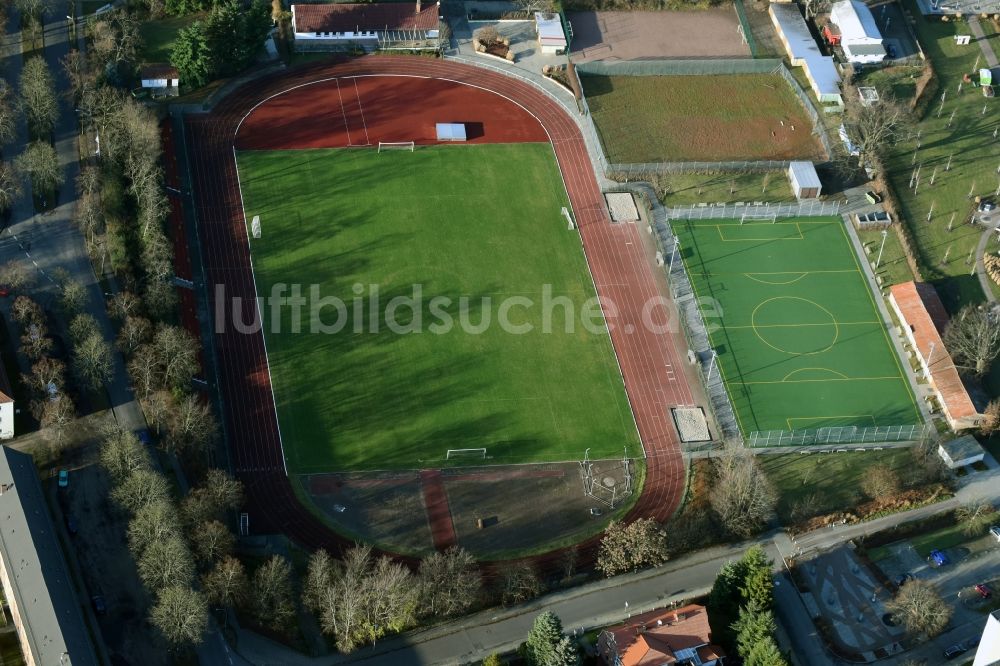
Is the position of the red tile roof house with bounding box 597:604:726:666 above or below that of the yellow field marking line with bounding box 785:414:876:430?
below

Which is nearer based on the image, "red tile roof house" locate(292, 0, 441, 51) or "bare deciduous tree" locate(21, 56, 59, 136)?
"bare deciduous tree" locate(21, 56, 59, 136)

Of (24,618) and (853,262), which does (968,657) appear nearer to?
(853,262)

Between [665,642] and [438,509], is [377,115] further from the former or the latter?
[665,642]

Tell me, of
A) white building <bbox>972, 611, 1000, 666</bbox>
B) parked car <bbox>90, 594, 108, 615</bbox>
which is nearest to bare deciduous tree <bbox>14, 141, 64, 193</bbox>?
parked car <bbox>90, 594, 108, 615</bbox>

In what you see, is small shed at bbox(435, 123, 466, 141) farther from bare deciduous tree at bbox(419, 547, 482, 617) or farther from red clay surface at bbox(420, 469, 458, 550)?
bare deciduous tree at bbox(419, 547, 482, 617)

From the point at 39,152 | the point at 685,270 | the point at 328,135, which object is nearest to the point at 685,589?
the point at 685,270
